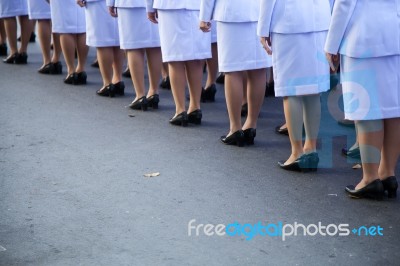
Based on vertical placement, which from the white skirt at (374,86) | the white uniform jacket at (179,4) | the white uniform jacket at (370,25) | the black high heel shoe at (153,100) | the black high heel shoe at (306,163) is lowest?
the black high heel shoe at (153,100)

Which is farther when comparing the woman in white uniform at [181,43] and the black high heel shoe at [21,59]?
the black high heel shoe at [21,59]

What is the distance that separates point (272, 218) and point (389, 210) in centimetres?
83

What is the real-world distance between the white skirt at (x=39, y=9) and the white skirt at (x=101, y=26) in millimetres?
1643

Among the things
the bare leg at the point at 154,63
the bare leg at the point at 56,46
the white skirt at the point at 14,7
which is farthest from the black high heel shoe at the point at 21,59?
the bare leg at the point at 154,63

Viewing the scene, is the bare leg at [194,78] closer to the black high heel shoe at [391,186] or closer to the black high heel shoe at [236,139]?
the black high heel shoe at [236,139]

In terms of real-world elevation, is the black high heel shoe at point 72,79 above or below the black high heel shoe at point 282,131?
below

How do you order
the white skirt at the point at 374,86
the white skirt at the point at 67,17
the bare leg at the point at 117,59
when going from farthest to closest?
the white skirt at the point at 67,17 → the bare leg at the point at 117,59 → the white skirt at the point at 374,86

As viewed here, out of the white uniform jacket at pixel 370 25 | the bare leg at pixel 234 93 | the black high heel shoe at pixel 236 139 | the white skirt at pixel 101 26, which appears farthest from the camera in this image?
the white skirt at pixel 101 26

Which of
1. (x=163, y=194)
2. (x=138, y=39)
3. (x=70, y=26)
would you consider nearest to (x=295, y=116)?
(x=163, y=194)

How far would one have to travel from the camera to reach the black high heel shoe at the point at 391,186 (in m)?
6.74

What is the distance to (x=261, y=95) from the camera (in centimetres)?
836

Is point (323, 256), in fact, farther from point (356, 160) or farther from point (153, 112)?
point (153, 112)

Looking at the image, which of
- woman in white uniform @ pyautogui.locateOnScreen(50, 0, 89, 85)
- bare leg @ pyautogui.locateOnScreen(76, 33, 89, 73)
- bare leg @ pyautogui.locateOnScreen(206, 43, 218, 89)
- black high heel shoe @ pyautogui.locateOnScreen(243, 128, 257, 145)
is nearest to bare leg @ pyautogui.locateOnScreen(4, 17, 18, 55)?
woman in white uniform @ pyautogui.locateOnScreen(50, 0, 89, 85)

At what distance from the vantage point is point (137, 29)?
9695 millimetres
